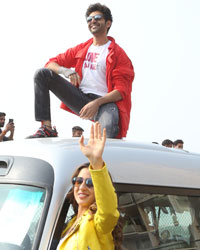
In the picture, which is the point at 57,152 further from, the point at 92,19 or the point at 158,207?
the point at 92,19

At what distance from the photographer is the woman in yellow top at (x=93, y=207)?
91.7 inches

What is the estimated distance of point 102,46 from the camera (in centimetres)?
444

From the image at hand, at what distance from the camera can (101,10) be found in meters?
4.43

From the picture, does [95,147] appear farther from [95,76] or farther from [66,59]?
[66,59]

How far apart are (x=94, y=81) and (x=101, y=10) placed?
693 mm

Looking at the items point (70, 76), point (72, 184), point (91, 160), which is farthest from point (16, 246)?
point (70, 76)

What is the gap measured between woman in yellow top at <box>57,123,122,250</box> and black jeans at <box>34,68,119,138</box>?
1.56 m

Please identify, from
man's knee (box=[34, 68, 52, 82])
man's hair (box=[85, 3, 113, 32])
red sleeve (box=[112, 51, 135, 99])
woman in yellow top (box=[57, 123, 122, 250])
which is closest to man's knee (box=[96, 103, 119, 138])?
red sleeve (box=[112, 51, 135, 99])

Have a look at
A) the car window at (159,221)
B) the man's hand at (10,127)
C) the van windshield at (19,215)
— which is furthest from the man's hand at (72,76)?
the man's hand at (10,127)

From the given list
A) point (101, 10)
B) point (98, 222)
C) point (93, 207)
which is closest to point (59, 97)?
point (101, 10)

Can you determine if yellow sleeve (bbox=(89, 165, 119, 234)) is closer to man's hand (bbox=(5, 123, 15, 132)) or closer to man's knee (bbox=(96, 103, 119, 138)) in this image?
man's knee (bbox=(96, 103, 119, 138))

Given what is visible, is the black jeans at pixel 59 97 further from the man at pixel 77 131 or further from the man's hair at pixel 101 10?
the man at pixel 77 131

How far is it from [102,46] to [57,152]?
2063 millimetres

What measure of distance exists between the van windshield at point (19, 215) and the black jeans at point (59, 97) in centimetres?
159
